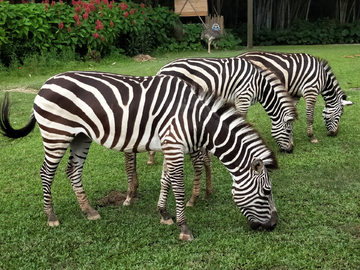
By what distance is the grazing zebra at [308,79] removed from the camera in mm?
6848

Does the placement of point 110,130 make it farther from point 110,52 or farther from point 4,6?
point 110,52

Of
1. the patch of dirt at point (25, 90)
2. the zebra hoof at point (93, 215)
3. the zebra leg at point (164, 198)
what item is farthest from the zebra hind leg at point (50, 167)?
the patch of dirt at point (25, 90)

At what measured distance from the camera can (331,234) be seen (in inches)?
150

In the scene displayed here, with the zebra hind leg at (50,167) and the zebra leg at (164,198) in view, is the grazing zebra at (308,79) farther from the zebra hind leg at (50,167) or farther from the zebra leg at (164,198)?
the zebra hind leg at (50,167)

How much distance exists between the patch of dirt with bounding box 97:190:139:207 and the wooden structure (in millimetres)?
14749

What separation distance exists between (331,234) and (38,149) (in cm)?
530

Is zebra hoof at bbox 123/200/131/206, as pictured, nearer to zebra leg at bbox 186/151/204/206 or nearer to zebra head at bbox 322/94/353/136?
zebra leg at bbox 186/151/204/206

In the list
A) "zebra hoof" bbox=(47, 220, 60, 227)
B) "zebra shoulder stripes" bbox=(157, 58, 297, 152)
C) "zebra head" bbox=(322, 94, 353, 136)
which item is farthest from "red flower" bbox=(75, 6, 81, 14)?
"zebra hoof" bbox=(47, 220, 60, 227)

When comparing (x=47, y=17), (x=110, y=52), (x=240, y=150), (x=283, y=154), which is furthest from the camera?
(x=110, y=52)

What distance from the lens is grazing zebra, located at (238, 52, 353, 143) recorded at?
22.5ft

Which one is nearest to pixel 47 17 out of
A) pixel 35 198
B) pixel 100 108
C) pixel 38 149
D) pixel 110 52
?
pixel 110 52

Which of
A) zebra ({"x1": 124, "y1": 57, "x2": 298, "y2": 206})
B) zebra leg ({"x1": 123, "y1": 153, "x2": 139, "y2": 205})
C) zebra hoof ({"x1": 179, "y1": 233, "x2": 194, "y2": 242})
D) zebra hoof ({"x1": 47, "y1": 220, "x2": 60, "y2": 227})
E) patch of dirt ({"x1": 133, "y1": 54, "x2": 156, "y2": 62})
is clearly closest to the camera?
zebra hoof ({"x1": 179, "y1": 233, "x2": 194, "y2": 242})

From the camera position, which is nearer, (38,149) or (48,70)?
(38,149)

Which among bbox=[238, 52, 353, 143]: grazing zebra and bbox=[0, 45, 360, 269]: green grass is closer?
bbox=[0, 45, 360, 269]: green grass
